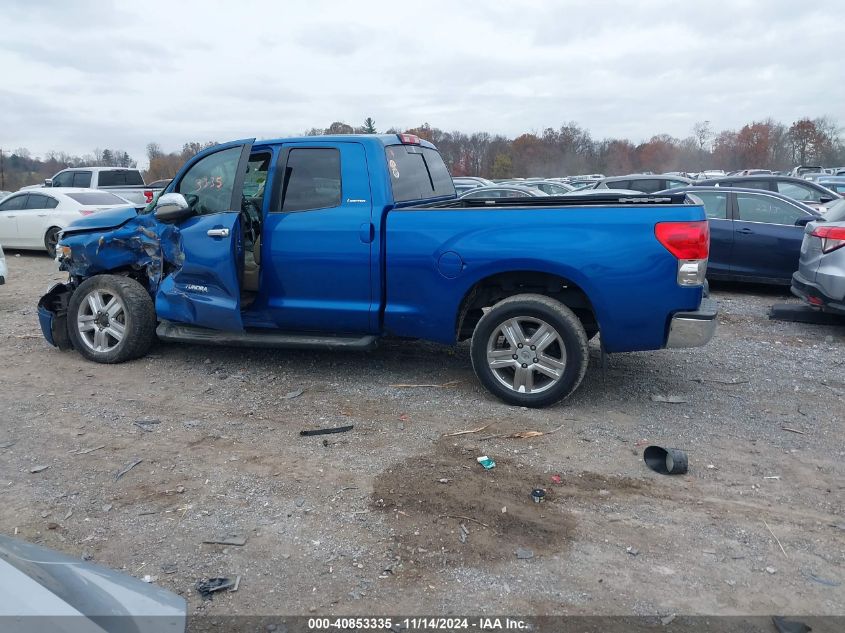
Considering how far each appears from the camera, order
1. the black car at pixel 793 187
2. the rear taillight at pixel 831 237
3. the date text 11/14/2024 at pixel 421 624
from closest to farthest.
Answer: the date text 11/14/2024 at pixel 421 624 → the rear taillight at pixel 831 237 → the black car at pixel 793 187

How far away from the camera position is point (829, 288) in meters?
7.41

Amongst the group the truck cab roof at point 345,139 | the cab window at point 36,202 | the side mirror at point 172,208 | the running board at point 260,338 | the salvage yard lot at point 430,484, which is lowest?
the salvage yard lot at point 430,484

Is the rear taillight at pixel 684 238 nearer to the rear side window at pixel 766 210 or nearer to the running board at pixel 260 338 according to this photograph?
the running board at pixel 260 338

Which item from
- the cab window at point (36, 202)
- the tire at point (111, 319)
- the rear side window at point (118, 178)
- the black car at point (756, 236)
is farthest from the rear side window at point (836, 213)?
the rear side window at point (118, 178)

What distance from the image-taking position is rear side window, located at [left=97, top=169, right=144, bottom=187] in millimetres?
18438

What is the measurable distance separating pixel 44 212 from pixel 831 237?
14.2m

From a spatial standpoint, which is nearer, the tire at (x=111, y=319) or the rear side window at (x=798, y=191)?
the tire at (x=111, y=319)

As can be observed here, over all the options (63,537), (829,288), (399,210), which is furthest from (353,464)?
(829,288)

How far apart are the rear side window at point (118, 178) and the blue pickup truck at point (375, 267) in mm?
12955

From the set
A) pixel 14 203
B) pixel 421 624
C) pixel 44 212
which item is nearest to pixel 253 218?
pixel 421 624

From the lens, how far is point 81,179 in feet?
61.3

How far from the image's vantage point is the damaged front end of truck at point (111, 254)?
20.5 feet

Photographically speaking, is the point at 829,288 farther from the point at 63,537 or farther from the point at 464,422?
the point at 63,537

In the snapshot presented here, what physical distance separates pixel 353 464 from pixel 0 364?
426 centimetres
